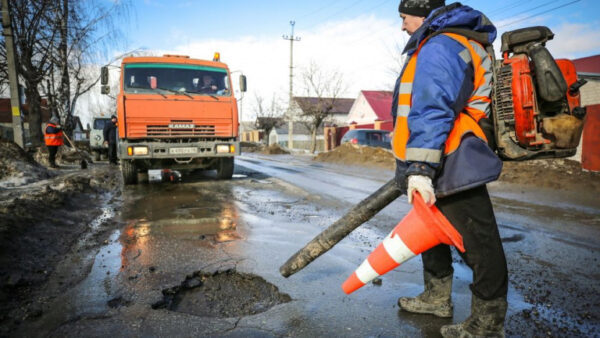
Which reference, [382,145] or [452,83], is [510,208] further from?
[382,145]

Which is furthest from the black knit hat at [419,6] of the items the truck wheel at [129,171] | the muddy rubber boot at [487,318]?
the truck wheel at [129,171]

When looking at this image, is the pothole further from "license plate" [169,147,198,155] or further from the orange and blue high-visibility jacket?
"license plate" [169,147,198,155]

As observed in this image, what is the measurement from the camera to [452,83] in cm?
174

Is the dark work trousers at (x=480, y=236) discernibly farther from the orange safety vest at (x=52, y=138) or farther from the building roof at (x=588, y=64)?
the building roof at (x=588, y=64)

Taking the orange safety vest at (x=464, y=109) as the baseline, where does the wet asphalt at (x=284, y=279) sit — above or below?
below

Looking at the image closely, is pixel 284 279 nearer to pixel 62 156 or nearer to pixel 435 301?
pixel 435 301

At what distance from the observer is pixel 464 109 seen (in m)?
1.91

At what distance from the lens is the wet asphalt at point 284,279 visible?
213 centimetres

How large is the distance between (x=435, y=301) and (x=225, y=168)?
7.23 meters

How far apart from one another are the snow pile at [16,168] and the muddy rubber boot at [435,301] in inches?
339

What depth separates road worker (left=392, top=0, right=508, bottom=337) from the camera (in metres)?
1.74

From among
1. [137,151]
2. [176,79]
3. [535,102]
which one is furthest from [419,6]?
[176,79]

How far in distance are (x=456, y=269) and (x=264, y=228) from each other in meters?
2.30

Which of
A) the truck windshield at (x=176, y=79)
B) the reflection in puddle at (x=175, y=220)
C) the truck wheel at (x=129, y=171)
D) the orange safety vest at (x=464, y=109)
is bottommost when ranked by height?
the reflection in puddle at (x=175, y=220)
